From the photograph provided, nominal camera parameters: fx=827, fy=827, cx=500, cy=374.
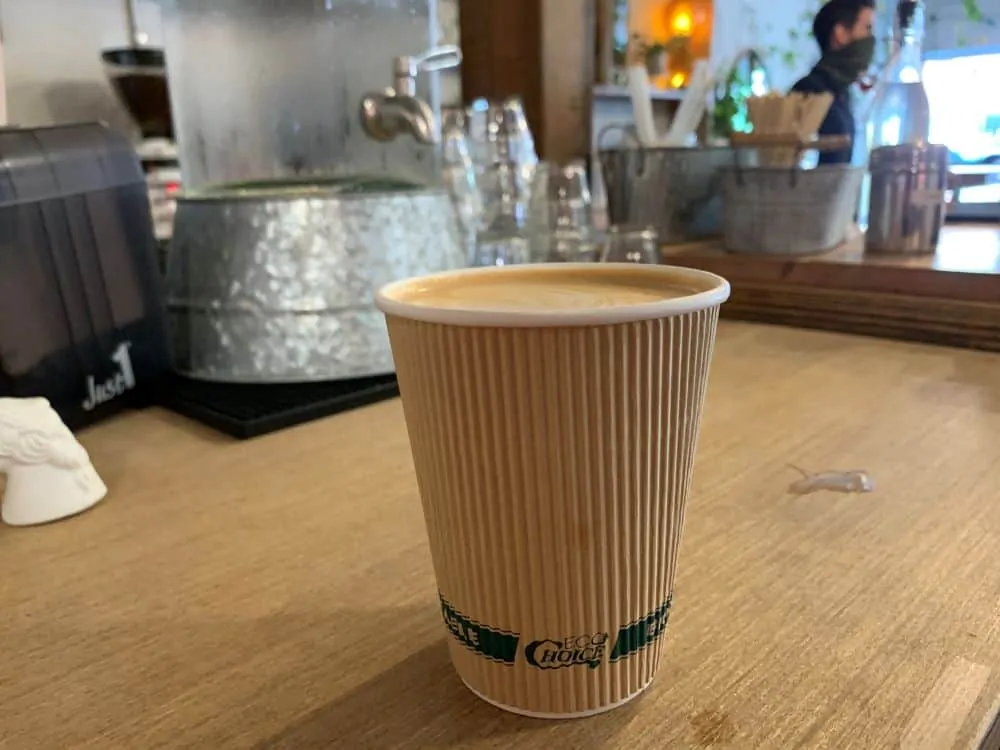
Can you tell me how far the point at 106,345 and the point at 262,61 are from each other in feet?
1.00

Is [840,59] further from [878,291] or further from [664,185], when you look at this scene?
[878,291]

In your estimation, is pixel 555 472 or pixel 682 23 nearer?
pixel 555 472

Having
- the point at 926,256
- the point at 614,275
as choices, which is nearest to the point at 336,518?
the point at 614,275

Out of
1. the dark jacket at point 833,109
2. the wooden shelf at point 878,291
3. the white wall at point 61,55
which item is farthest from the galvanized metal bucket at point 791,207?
the white wall at point 61,55

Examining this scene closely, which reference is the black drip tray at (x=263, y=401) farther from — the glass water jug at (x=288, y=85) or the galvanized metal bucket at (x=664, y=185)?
the galvanized metal bucket at (x=664, y=185)

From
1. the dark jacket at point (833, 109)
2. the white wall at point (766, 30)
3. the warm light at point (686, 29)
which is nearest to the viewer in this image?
the dark jacket at point (833, 109)

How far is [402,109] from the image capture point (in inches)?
27.6

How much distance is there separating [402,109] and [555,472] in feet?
1.72

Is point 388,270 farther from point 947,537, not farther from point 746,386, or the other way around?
point 947,537

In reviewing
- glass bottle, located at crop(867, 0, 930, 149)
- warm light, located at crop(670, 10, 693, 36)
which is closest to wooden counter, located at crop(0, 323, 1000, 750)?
glass bottle, located at crop(867, 0, 930, 149)

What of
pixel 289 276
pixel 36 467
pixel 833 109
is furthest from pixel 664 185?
pixel 36 467

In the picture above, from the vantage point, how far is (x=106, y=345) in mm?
619

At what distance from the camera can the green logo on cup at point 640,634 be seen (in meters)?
0.28

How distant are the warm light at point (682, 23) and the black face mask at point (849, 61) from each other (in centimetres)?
117
